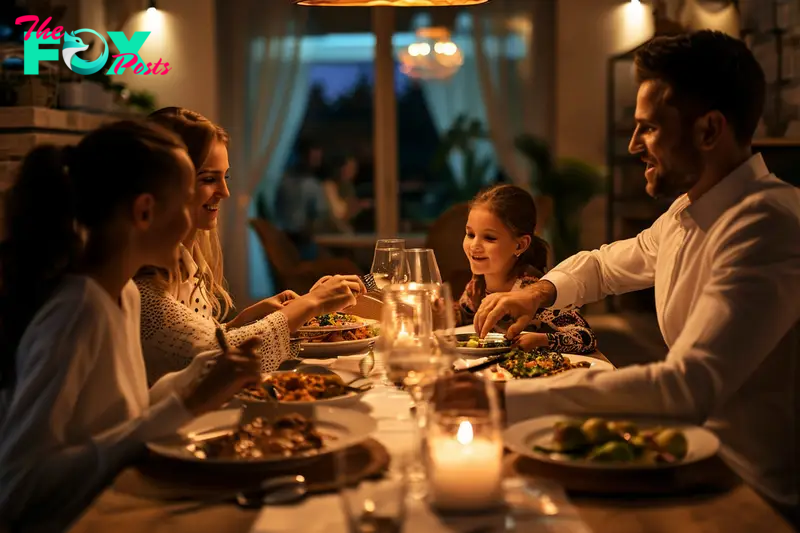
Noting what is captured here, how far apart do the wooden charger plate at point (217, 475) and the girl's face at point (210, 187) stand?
1.04 metres

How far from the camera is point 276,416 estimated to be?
1682 millimetres

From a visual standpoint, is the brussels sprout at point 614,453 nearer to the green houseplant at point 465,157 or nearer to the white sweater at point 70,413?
the white sweater at point 70,413

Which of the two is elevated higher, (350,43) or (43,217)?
(350,43)

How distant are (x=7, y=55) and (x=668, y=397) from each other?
5072 mm

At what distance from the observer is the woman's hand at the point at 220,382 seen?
1.57 metres

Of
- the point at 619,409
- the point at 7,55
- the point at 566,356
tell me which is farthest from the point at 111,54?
the point at 619,409

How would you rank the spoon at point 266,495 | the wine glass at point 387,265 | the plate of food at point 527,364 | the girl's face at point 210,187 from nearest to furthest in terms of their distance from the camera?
1. the spoon at point 266,495
2. the plate of food at point 527,364
3. the wine glass at point 387,265
4. the girl's face at point 210,187

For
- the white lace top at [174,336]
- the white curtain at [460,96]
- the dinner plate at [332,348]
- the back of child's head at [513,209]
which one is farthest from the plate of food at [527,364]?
the white curtain at [460,96]

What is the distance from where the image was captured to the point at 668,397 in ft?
5.10

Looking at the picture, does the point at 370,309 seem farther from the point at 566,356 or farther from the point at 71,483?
the point at 71,483

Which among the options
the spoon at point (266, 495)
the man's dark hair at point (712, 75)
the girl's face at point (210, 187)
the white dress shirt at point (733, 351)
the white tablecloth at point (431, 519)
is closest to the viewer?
the white tablecloth at point (431, 519)

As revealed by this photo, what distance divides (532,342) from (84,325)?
1.14 metres

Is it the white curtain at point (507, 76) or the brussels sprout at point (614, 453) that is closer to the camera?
the brussels sprout at point (614, 453)

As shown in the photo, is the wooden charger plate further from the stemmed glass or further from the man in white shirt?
the man in white shirt
